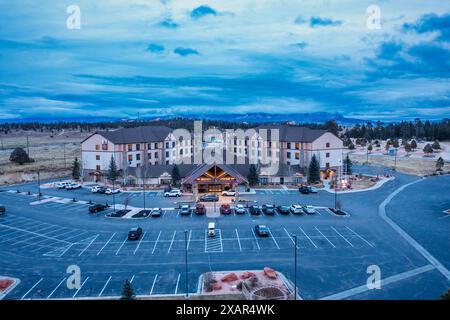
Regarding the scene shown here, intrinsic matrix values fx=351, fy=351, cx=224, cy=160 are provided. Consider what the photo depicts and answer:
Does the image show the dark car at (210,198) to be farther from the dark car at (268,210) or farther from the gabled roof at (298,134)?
the gabled roof at (298,134)

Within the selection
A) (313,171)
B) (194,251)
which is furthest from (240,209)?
(313,171)

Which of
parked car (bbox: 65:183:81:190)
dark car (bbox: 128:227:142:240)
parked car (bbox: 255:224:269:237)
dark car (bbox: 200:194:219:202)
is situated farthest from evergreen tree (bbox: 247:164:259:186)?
dark car (bbox: 128:227:142:240)

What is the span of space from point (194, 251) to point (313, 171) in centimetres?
2910

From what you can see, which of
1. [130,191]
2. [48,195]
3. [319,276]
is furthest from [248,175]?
[319,276]

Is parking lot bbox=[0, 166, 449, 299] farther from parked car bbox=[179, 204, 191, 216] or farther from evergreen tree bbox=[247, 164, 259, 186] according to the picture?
evergreen tree bbox=[247, 164, 259, 186]

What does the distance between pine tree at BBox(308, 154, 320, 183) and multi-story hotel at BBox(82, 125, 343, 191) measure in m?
1.62

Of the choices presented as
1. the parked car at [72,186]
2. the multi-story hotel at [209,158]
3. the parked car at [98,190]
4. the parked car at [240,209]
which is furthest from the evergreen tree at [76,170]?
the parked car at [240,209]

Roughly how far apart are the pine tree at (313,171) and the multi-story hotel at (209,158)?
1.62 meters

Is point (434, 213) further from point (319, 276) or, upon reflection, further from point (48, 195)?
point (48, 195)

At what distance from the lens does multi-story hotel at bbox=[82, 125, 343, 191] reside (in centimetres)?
4497

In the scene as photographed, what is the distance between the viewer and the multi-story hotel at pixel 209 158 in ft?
148

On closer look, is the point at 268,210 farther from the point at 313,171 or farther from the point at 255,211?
the point at 313,171

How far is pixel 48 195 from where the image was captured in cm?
4203
